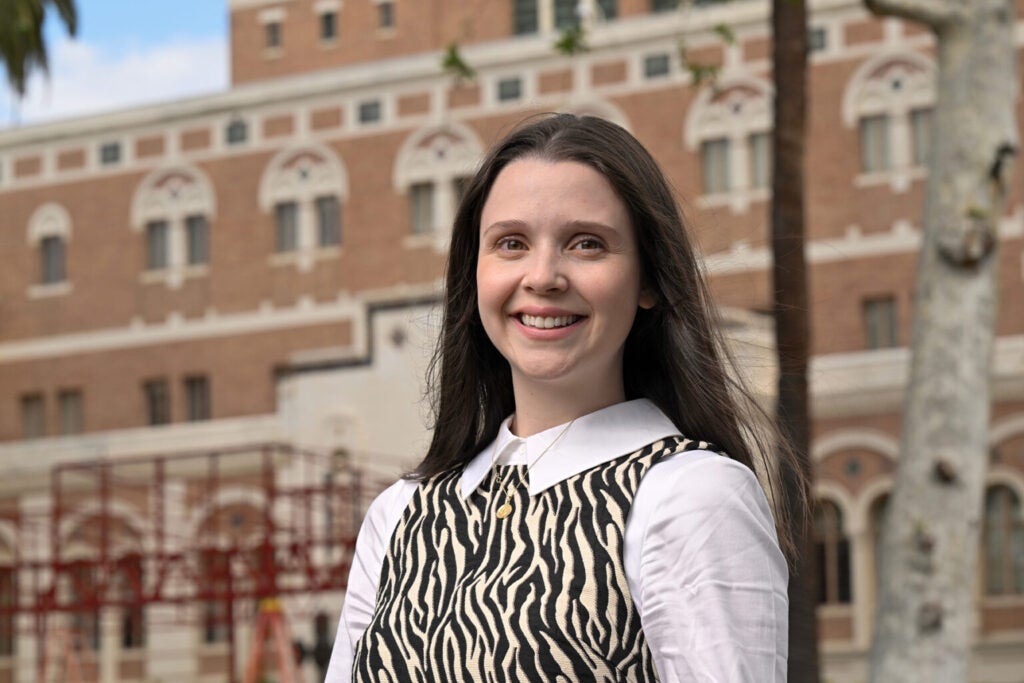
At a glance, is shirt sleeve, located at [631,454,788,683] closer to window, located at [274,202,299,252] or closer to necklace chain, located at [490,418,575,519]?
necklace chain, located at [490,418,575,519]

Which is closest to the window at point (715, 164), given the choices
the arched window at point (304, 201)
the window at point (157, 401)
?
the arched window at point (304, 201)

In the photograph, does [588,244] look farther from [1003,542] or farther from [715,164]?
[715,164]

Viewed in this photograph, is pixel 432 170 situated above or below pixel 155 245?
above

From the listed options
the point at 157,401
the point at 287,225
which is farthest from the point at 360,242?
the point at 157,401

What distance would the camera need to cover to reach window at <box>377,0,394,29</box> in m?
33.9

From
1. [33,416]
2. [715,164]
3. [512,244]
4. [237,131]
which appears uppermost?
[237,131]

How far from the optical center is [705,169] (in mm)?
28828

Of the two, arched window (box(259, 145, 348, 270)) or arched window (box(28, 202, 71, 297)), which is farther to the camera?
arched window (box(28, 202, 71, 297))

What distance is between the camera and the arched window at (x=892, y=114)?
27375 millimetres

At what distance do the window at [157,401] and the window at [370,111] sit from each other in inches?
237

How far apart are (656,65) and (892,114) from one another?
406 centimetres

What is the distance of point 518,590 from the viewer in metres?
2.13

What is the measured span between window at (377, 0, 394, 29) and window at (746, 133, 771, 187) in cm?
876

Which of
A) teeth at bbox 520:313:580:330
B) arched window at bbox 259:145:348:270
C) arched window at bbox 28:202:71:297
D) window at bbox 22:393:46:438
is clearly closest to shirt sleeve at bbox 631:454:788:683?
teeth at bbox 520:313:580:330
